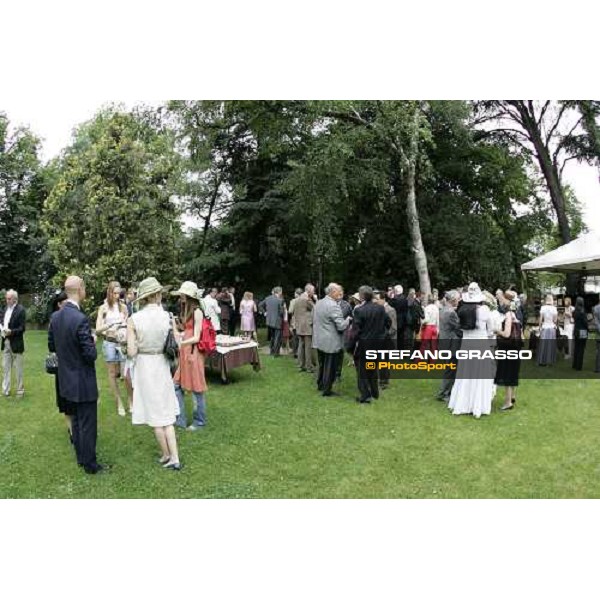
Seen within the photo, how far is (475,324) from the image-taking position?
292 inches

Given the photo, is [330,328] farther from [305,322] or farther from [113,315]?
[113,315]

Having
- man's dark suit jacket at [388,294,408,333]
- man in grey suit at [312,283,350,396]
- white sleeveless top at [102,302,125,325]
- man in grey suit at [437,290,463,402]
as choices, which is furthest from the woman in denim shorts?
man's dark suit jacket at [388,294,408,333]

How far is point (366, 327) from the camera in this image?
27.1 ft

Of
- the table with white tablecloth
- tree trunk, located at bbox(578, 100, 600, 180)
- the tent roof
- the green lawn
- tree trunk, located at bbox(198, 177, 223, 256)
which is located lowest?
the green lawn

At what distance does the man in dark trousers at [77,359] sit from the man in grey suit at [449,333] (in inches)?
195

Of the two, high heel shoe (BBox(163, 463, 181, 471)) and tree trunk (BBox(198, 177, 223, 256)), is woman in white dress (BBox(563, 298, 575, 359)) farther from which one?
tree trunk (BBox(198, 177, 223, 256))

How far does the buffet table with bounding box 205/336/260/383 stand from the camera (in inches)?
366

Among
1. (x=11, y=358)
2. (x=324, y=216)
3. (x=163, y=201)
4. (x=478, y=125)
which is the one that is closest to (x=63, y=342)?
(x=11, y=358)

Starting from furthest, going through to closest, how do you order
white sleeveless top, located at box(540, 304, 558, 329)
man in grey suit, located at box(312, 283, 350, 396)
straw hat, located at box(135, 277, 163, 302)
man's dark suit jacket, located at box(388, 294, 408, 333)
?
white sleeveless top, located at box(540, 304, 558, 329), man's dark suit jacket, located at box(388, 294, 408, 333), man in grey suit, located at box(312, 283, 350, 396), straw hat, located at box(135, 277, 163, 302)

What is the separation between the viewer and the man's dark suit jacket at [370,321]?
820 centimetres

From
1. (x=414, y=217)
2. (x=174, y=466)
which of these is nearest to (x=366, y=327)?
(x=174, y=466)

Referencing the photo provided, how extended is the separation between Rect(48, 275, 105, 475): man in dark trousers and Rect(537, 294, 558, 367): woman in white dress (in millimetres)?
8976

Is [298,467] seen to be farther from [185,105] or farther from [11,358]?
[185,105]

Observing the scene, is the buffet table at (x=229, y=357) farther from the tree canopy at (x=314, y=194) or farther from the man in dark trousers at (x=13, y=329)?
the tree canopy at (x=314, y=194)
